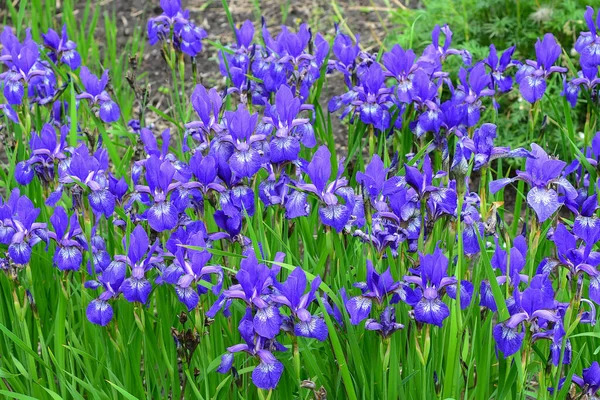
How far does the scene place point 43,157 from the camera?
317 centimetres

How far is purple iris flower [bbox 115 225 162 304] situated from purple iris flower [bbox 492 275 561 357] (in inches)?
43.9

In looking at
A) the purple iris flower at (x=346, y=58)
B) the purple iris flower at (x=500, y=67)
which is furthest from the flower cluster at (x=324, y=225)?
the purple iris flower at (x=346, y=58)

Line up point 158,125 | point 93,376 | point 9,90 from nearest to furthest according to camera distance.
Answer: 1. point 93,376
2. point 9,90
3. point 158,125

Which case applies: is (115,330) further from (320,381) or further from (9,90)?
(9,90)

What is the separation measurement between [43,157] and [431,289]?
161 cm

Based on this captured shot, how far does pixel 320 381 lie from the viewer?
2729 mm

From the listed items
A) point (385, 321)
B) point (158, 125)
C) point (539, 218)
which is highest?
point (539, 218)

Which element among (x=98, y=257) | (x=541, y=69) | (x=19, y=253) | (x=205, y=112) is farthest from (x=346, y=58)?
(x=19, y=253)

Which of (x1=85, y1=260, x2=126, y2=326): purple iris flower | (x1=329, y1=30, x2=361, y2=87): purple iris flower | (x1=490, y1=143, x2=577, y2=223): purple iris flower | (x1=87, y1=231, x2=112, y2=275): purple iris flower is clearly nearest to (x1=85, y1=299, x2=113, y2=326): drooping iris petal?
(x1=85, y1=260, x2=126, y2=326): purple iris flower

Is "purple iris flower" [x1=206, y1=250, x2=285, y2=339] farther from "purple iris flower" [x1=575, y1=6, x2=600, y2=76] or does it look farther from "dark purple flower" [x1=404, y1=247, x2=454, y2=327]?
"purple iris flower" [x1=575, y1=6, x2=600, y2=76]

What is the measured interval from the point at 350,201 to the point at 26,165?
1298 millimetres

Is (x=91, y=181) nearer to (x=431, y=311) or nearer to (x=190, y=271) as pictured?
(x=190, y=271)

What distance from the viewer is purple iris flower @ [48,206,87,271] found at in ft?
9.46

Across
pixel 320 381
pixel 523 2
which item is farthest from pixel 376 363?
pixel 523 2
